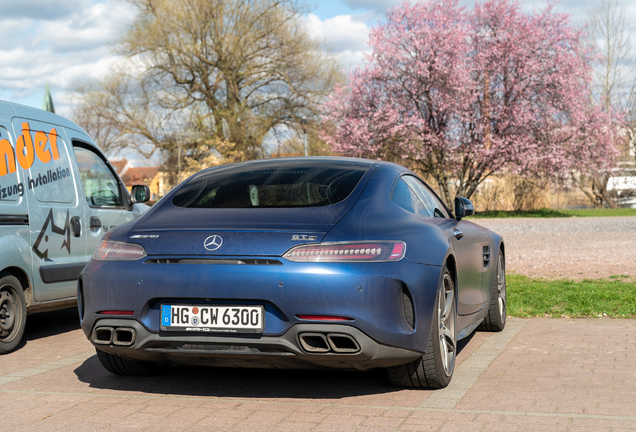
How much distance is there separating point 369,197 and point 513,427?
150cm

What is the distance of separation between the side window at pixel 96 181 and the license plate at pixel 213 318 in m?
3.75

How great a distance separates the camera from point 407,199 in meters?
4.69

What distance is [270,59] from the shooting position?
38125mm

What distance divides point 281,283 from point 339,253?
0.34 meters

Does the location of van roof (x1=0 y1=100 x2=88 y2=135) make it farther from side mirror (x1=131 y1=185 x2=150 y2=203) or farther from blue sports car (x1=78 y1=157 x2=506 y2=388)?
blue sports car (x1=78 y1=157 x2=506 y2=388)

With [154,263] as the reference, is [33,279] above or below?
below

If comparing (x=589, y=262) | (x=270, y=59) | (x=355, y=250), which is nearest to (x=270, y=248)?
(x=355, y=250)

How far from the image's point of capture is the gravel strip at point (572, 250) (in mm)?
11789

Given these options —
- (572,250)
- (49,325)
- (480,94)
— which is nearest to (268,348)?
(49,325)

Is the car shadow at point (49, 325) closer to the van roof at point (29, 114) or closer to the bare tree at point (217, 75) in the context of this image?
the van roof at point (29, 114)

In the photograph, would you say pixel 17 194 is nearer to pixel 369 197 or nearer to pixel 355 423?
pixel 369 197

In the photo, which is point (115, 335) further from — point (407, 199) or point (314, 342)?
point (407, 199)

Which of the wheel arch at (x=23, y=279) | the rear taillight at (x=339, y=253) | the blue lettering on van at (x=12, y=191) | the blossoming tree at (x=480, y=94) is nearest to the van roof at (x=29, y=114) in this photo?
the blue lettering on van at (x=12, y=191)

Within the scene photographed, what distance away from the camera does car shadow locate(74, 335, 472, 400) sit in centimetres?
448
